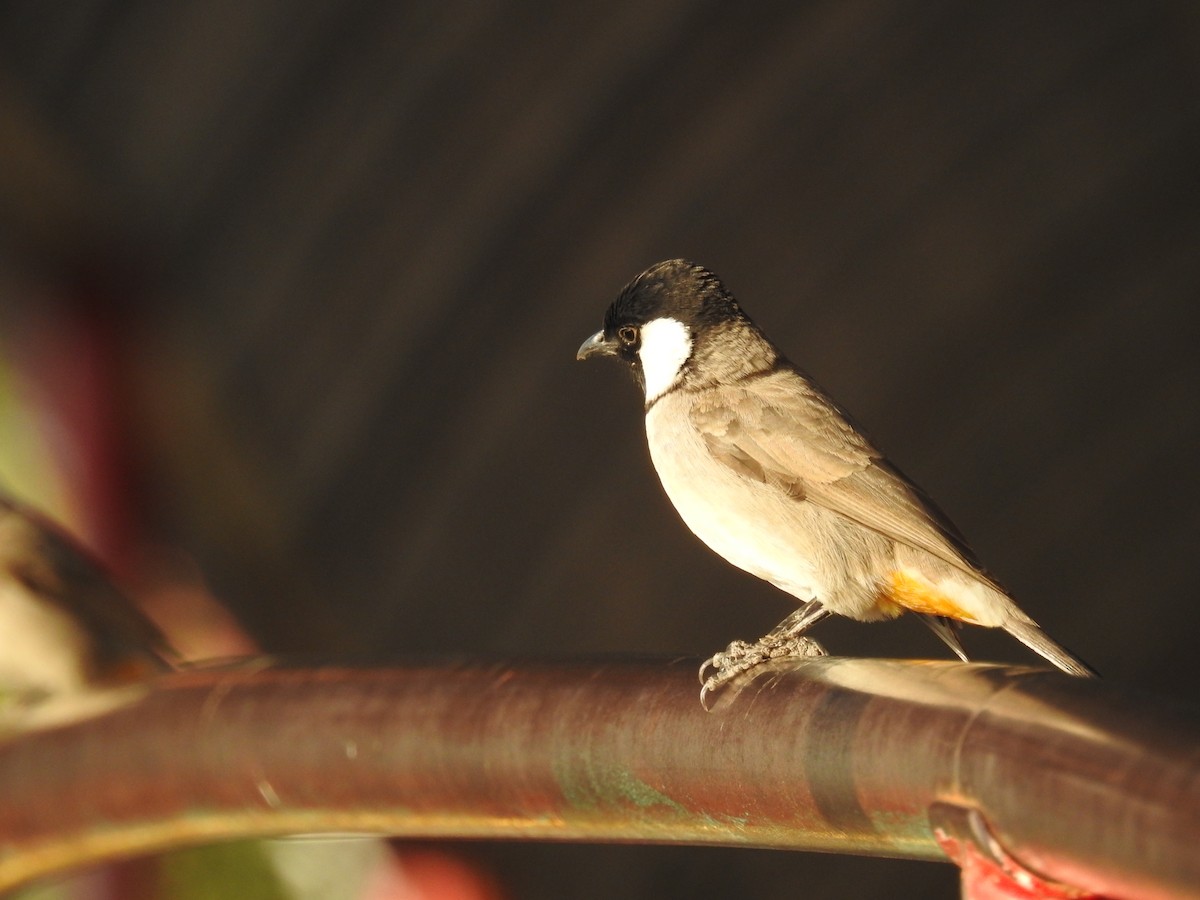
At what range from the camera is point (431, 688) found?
1143 millimetres

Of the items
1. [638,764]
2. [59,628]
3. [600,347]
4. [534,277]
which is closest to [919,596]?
[600,347]

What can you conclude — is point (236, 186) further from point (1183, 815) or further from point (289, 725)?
point (1183, 815)

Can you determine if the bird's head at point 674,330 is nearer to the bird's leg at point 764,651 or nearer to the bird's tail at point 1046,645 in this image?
the bird's leg at point 764,651

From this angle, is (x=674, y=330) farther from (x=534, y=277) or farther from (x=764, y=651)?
(x=534, y=277)

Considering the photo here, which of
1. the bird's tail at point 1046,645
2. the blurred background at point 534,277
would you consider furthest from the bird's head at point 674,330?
the blurred background at point 534,277

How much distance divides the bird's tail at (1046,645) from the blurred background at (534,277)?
4.85 ft

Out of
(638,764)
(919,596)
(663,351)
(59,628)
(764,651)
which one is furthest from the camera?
(663,351)

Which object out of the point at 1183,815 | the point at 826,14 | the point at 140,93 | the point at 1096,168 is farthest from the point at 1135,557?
the point at 1183,815

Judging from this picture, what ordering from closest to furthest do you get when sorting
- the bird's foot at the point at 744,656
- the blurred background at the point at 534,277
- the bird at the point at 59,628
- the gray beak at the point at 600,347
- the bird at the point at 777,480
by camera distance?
the bird's foot at the point at 744,656, the bird at the point at 59,628, the bird at the point at 777,480, the gray beak at the point at 600,347, the blurred background at the point at 534,277

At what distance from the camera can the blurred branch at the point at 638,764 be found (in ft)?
2.23

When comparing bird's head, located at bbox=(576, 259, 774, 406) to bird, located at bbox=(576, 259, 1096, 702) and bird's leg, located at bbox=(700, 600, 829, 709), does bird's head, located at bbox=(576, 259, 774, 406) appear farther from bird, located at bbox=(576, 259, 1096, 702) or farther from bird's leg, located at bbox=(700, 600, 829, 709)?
bird's leg, located at bbox=(700, 600, 829, 709)

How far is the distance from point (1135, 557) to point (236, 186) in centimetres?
302

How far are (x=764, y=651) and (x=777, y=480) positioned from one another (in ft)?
1.03

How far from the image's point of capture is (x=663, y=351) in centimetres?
185
